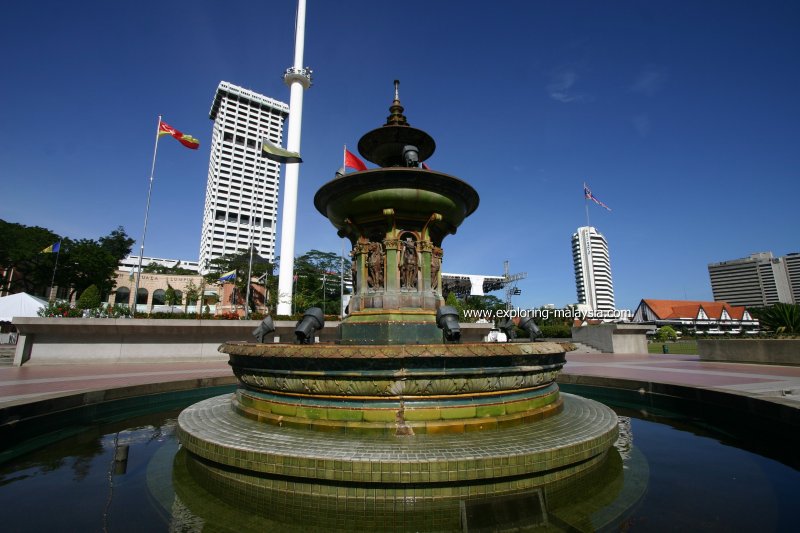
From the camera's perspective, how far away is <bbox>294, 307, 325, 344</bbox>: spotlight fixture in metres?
6.61

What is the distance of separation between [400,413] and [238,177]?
132m

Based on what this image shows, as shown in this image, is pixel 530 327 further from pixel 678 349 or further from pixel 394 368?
pixel 678 349

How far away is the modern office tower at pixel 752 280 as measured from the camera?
163000mm

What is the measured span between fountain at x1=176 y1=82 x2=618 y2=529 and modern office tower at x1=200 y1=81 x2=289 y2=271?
396 feet

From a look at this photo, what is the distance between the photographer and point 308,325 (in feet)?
22.2

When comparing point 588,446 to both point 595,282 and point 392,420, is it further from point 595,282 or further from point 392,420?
point 595,282

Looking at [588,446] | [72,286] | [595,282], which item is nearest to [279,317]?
[588,446]

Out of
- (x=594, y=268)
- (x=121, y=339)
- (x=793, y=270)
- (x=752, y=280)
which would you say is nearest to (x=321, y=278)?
(x=121, y=339)

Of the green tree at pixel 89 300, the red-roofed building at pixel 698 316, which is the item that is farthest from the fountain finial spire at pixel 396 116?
the red-roofed building at pixel 698 316

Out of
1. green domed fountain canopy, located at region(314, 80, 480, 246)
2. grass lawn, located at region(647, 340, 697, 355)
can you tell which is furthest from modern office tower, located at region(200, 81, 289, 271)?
green domed fountain canopy, located at region(314, 80, 480, 246)

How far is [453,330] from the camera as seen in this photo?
6.33 meters

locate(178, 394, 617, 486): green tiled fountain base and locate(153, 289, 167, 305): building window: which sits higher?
locate(153, 289, 167, 305): building window

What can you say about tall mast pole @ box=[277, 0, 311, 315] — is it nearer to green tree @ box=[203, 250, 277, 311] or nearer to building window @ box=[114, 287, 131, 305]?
green tree @ box=[203, 250, 277, 311]

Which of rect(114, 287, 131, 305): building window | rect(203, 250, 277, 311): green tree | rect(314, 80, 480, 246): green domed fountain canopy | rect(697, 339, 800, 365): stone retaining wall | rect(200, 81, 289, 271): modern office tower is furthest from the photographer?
rect(200, 81, 289, 271): modern office tower
